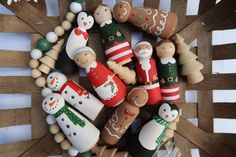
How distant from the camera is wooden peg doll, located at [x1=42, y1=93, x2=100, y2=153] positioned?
2.50ft

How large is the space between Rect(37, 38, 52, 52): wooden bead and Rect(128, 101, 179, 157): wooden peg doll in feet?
1.18

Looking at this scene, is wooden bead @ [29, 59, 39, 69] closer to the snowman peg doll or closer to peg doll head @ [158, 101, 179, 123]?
the snowman peg doll

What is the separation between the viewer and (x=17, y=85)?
0.82 meters

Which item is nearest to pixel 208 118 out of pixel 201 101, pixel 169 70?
pixel 201 101

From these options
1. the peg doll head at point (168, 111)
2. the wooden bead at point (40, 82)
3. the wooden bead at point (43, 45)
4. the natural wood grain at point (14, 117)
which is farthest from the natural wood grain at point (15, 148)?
the peg doll head at point (168, 111)

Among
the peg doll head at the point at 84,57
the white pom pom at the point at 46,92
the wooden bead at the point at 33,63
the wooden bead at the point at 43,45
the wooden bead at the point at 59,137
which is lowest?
the wooden bead at the point at 59,137

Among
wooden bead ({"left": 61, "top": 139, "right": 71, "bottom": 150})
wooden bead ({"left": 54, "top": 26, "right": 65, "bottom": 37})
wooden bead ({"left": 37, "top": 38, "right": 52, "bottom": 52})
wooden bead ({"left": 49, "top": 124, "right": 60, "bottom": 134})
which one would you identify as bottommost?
wooden bead ({"left": 61, "top": 139, "right": 71, "bottom": 150})

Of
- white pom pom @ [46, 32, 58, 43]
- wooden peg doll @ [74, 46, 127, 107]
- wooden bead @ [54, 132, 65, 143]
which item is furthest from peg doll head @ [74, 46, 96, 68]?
wooden bead @ [54, 132, 65, 143]

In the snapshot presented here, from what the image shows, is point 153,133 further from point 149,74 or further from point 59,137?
point 59,137

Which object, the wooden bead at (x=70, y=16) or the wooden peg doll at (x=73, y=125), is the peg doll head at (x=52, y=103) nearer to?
the wooden peg doll at (x=73, y=125)

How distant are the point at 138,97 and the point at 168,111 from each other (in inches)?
3.7

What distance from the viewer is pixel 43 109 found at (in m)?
0.82

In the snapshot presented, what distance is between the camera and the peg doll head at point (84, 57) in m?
0.75

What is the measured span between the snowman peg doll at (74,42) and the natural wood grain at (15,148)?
0.78 ft
